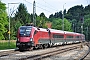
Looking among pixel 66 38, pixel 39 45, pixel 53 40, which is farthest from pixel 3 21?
pixel 39 45

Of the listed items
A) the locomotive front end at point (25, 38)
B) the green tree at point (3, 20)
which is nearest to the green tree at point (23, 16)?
the green tree at point (3, 20)

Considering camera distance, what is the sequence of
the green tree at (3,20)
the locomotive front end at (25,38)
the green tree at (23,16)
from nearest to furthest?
the locomotive front end at (25,38), the green tree at (3,20), the green tree at (23,16)

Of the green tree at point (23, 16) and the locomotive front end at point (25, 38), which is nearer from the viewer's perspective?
the locomotive front end at point (25, 38)

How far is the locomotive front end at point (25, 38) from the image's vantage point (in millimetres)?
32344

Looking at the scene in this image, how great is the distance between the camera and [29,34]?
32781 millimetres

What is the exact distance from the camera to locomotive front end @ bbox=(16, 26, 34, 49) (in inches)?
1273

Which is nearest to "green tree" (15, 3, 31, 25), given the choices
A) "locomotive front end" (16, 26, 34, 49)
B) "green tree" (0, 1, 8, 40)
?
"green tree" (0, 1, 8, 40)

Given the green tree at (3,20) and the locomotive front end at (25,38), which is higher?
the green tree at (3,20)

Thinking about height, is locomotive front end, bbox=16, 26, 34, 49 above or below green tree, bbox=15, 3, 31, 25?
below

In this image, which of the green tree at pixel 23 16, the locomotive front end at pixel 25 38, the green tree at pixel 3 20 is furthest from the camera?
the green tree at pixel 23 16

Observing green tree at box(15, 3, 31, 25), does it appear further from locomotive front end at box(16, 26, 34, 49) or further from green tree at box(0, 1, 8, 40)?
locomotive front end at box(16, 26, 34, 49)

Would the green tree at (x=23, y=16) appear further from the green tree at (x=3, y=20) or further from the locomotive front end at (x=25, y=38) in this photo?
the locomotive front end at (x=25, y=38)

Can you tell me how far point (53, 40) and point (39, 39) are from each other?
9894 millimetres

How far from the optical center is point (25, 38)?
32625mm
